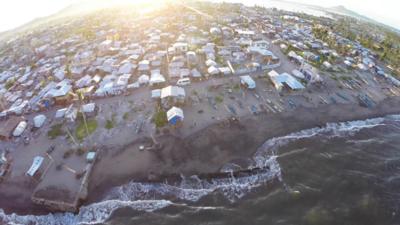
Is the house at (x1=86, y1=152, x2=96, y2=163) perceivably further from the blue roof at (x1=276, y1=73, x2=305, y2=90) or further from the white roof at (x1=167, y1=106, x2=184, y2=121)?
the blue roof at (x1=276, y1=73, x2=305, y2=90)

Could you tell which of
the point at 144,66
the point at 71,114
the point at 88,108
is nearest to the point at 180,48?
the point at 144,66

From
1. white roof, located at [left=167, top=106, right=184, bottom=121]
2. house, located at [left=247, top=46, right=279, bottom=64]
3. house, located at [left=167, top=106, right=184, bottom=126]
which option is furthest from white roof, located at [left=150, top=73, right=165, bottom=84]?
house, located at [left=247, top=46, right=279, bottom=64]

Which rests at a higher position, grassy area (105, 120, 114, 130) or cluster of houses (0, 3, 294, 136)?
cluster of houses (0, 3, 294, 136)

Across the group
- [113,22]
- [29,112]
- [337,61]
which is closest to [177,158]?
[29,112]

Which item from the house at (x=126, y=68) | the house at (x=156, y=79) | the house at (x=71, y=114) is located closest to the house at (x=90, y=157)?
the house at (x=71, y=114)

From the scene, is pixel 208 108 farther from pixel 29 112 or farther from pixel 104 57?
pixel 104 57
